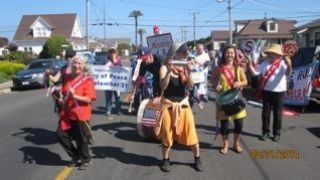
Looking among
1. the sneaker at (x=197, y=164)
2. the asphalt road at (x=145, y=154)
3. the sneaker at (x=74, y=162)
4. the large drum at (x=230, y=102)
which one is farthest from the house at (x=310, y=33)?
the sneaker at (x=74, y=162)

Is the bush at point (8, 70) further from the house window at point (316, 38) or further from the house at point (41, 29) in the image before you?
the house at point (41, 29)

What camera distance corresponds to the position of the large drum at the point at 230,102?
7926mm

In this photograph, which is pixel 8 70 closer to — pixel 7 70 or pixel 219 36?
pixel 7 70

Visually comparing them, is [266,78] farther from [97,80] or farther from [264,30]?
[264,30]

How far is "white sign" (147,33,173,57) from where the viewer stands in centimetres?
1004

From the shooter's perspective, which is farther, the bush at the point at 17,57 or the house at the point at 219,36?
the house at the point at 219,36

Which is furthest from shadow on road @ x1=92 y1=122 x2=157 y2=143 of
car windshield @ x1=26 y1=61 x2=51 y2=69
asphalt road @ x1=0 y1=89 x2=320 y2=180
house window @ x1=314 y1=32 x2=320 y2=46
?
house window @ x1=314 y1=32 x2=320 y2=46

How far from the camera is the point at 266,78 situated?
920 cm

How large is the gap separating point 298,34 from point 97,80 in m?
31.8

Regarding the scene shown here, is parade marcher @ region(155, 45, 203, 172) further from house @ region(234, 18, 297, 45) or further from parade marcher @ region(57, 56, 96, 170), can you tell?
house @ region(234, 18, 297, 45)

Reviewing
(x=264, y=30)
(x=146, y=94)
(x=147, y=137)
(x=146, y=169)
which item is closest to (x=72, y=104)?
(x=146, y=169)

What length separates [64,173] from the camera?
23.4 ft

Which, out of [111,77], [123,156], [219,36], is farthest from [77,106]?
[219,36]

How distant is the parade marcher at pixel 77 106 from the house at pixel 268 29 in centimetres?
6429
